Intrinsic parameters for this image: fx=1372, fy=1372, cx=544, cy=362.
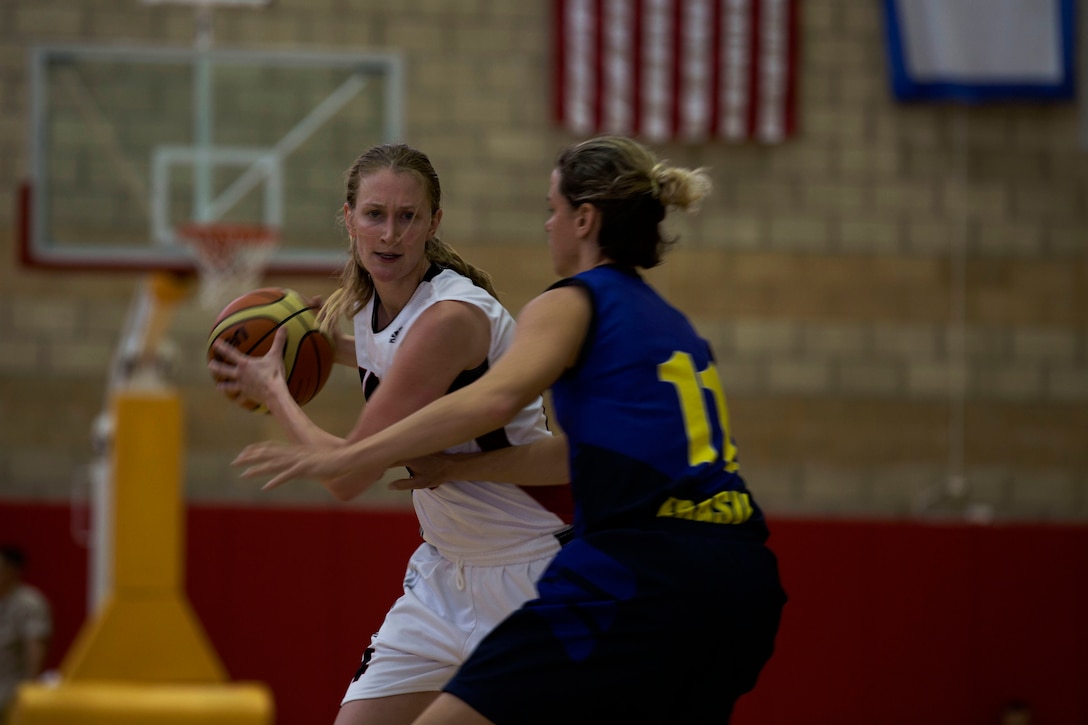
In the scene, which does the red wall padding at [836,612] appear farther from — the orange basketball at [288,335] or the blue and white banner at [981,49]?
the orange basketball at [288,335]

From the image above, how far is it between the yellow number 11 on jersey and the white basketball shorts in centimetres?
72

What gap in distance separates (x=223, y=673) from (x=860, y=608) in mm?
3652

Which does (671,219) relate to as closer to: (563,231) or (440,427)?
(563,231)

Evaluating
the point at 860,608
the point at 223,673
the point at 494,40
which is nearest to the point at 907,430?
the point at 860,608

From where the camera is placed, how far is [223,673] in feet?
25.2

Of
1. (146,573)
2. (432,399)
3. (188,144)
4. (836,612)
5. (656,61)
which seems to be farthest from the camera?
(656,61)

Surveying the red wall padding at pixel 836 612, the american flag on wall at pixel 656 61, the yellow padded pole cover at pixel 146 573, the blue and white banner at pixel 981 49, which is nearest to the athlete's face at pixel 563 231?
the yellow padded pole cover at pixel 146 573

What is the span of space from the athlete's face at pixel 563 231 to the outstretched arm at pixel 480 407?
0.73 ft

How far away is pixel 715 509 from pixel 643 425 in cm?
21

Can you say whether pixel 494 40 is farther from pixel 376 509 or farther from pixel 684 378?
pixel 684 378

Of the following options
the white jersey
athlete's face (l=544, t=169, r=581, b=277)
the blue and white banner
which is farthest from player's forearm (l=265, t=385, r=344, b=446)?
the blue and white banner

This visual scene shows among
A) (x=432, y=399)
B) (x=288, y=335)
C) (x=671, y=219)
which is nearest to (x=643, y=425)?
(x=432, y=399)

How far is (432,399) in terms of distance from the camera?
9.64 feet

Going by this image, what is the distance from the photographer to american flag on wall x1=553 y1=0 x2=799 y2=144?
10227mm
